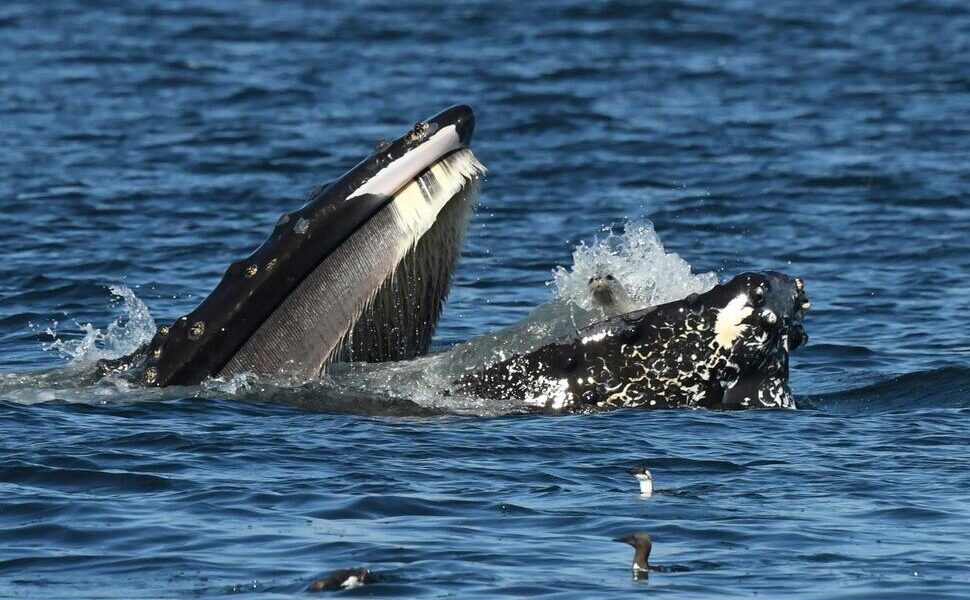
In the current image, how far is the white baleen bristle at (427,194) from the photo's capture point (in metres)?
10.3

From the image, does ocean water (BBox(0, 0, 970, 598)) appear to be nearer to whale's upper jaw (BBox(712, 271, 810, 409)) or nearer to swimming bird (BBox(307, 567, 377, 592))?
swimming bird (BBox(307, 567, 377, 592))

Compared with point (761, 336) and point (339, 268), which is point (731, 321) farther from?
point (339, 268)

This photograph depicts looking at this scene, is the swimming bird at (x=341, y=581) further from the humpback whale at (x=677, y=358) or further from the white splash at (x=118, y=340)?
the white splash at (x=118, y=340)

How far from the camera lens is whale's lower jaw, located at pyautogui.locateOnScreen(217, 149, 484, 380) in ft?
33.8

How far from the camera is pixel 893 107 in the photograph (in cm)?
2694

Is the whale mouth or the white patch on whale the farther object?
the white patch on whale

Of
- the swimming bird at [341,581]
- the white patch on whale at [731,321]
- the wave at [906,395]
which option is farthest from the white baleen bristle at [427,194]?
the wave at [906,395]

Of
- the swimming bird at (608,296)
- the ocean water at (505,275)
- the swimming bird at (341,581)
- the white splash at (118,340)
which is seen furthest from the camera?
the white splash at (118,340)

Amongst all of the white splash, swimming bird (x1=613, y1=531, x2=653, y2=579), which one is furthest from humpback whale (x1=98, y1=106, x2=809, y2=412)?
swimming bird (x1=613, y1=531, x2=653, y2=579)

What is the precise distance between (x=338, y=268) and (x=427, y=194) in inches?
22.9

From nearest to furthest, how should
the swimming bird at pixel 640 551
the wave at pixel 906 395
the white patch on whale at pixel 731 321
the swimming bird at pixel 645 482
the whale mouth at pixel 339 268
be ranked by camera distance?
the swimming bird at pixel 640 551 < the swimming bird at pixel 645 482 < the whale mouth at pixel 339 268 < the white patch on whale at pixel 731 321 < the wave at pixel 906 395

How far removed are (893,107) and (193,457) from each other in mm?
18437

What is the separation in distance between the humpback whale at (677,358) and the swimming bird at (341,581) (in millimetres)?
2926

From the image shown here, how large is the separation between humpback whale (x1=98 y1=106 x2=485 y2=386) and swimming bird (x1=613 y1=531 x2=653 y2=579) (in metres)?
2.71
